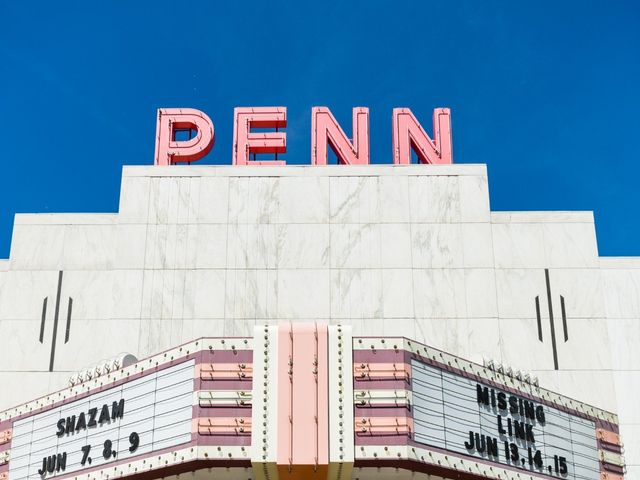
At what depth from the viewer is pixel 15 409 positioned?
28.3m

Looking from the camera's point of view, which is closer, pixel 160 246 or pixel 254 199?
pixel 160 246

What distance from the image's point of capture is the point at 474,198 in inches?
1382

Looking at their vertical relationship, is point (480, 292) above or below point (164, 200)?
below

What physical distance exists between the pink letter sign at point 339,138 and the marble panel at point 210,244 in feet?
15.1

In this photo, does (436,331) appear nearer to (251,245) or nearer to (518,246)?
(518,246)

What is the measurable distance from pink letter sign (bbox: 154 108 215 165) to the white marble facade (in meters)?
0.89

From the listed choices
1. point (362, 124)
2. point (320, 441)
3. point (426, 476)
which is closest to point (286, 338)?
point (320, 441)

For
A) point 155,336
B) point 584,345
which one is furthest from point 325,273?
point 584,345

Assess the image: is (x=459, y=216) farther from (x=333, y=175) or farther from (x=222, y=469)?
(x=222, y=469)

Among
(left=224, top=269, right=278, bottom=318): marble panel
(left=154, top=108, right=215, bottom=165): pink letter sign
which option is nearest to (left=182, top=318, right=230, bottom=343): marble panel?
(left=224, top=269, right=278, bottom=318): marble panel

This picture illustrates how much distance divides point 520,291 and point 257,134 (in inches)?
448

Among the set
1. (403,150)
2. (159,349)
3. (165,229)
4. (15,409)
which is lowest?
(15,409)

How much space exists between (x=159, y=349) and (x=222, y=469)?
1015 centimetres

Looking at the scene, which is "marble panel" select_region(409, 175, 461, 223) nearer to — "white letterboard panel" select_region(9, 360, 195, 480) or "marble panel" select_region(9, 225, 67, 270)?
"marble panel" select_region(9, 225, 67, 270)
